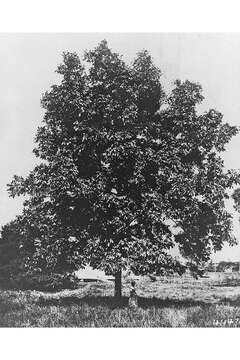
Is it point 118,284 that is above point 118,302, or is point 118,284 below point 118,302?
above

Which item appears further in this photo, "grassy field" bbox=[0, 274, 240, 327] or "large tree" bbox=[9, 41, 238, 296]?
"large tree" bbox=[9, 41, 238, 296]

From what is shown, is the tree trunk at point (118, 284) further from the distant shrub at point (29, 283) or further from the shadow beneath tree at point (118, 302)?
the distant shrub at point (29, 283)

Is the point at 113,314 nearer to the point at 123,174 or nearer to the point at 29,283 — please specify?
the point at 123,174

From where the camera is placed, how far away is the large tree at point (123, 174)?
771 inches

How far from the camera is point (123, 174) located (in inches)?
805

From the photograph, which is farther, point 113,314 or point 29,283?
point 29,283

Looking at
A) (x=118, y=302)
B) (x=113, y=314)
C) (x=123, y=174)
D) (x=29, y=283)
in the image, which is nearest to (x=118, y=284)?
(x=118, y=302)

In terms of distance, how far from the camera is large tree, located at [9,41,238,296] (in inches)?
771

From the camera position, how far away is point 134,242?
19359 millimetres

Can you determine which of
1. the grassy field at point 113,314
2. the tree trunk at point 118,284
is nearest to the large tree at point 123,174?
the tree trunk at point 118,284

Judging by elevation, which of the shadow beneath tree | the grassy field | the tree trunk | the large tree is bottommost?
the grassy field

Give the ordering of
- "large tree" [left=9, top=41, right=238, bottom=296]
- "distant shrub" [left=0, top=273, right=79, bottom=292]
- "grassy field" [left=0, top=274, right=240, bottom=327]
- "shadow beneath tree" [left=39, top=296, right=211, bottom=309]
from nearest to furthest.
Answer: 1. "grassy field" [left=0, top=274, right=240, bottom=327]
2. "large tree" [left=9, top=41, right=238, bottom=296]
3. "shadow beneath tree" [left=39, top=296, right=211, bottom=309]
4. "distant shrub" [left=0, top=273, right=79, bottom=292]

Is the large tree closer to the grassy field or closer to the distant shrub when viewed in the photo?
the grassy field

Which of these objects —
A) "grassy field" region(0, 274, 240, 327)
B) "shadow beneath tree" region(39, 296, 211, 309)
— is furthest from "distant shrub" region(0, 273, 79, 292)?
"grassy field" region(0, 274, 240, 327)
